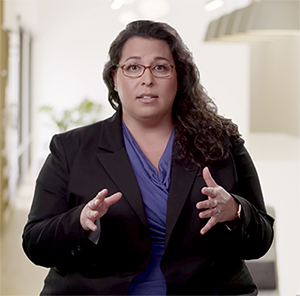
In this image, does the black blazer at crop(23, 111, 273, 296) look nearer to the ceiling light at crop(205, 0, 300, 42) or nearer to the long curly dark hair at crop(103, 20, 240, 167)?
the long curly dark hair at crop(103, 20, 240, 167)

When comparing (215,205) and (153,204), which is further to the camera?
(153,204)

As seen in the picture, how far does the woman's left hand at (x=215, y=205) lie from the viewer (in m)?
1.44

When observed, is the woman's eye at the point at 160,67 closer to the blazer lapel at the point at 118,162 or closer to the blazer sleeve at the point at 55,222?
the blazer lapel at the point at 118,162

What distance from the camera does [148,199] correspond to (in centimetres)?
162

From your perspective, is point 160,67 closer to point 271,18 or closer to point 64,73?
point 271,18

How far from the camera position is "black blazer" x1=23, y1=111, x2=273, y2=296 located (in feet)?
5.13

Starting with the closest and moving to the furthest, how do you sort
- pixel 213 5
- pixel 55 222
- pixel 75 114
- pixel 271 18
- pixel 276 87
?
pixel 55 222 → pixel 271 18 → pixel 213 5 → pixel 75 114 → pixel 276 87

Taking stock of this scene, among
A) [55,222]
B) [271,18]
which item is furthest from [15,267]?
[55,222]

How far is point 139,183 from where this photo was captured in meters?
1.65

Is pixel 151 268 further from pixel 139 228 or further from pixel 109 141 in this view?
pixel 109 141

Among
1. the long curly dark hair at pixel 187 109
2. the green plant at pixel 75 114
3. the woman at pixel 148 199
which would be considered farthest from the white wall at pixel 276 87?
the woman at pixel 148 199

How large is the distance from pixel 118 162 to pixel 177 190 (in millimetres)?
192

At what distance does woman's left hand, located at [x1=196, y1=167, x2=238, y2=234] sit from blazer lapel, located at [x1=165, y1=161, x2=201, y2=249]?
0.38 ft

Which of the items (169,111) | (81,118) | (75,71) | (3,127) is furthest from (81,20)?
(169,111)
